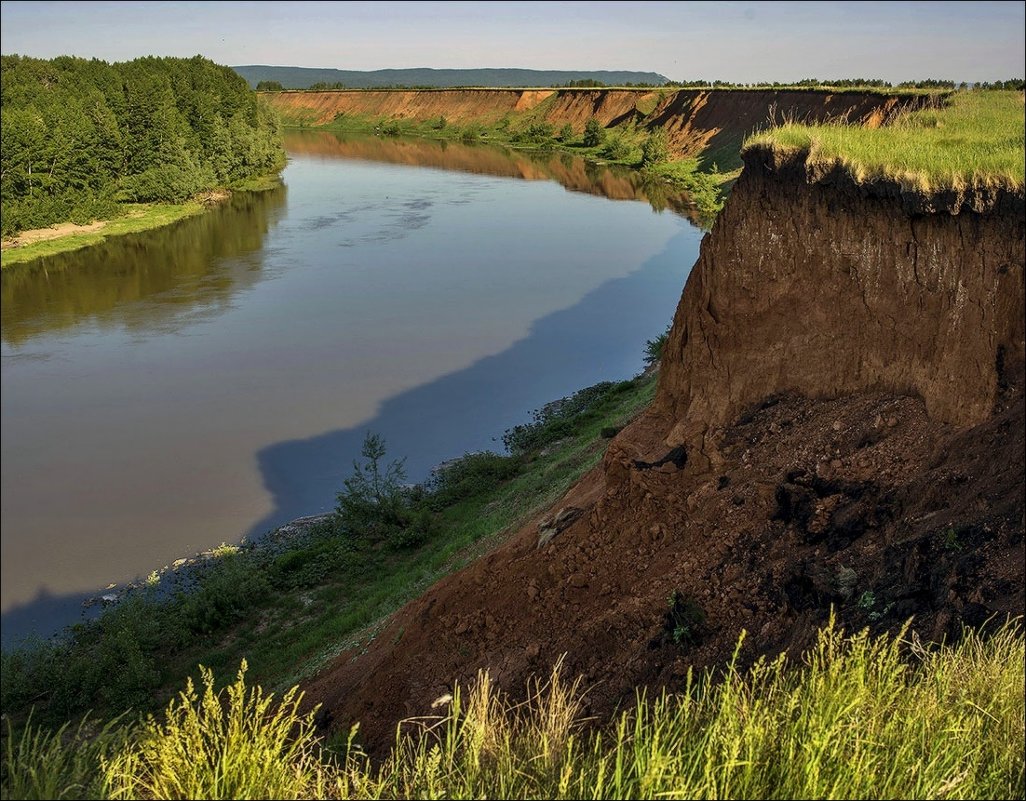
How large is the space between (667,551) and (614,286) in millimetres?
26976

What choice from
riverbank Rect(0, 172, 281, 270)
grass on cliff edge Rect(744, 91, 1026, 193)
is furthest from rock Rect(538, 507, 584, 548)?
riverbank Rect(0, 172, 281, 270)

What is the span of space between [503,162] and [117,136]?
3645 centimetres

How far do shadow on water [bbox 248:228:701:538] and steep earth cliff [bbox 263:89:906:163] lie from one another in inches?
332

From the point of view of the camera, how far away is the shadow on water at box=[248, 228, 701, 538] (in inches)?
762

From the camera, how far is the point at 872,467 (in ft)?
27.2

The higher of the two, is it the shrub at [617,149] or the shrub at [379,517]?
the shrub at [617,149]

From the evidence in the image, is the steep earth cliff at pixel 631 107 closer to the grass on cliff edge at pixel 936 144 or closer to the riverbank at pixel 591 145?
the riverbank at pixel 591 145

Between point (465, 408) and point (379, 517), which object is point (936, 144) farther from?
point (465, 408)

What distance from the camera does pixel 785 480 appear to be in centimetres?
881

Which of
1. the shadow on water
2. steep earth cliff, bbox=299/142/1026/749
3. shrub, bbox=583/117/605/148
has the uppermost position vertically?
shrub, bbox=583/117/605/148

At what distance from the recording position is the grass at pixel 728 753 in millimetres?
4078

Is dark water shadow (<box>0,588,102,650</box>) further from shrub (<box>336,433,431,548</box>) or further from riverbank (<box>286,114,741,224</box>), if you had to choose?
riverbank (<box>286,114,741,224</box>)

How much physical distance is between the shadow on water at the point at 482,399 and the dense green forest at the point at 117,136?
1007 inches

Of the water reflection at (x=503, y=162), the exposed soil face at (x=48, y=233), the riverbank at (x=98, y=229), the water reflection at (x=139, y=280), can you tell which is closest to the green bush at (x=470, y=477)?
the water reflection at (x=139, y=280)
